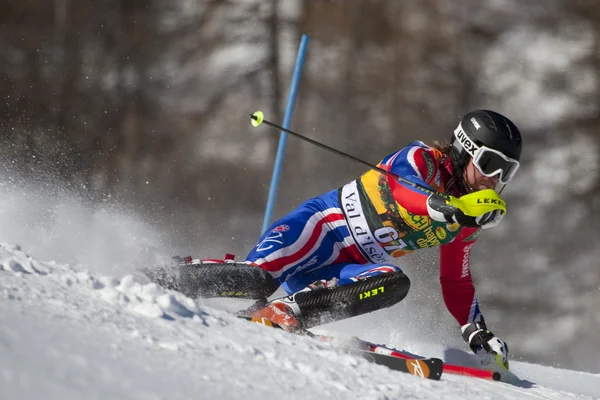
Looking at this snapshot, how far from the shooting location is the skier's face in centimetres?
375

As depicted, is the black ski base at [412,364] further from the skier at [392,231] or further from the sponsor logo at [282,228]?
the sponsor logo at [282,228]

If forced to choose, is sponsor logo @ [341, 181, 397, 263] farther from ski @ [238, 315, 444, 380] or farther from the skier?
ski @ [238, 315, 444, 380]

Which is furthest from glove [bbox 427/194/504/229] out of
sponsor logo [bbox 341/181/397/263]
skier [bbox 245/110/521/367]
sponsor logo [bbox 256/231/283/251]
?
sponsor logo [bbox 256/231/283/251]

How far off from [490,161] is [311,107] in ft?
24.8

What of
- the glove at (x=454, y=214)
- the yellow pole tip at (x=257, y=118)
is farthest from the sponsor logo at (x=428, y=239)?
the yellow pole tip at (x=257, y=118)

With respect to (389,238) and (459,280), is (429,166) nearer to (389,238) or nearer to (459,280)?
(389,238)

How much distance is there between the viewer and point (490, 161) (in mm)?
3682

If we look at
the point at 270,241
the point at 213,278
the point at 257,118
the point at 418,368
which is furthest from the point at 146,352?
the point at 270,241

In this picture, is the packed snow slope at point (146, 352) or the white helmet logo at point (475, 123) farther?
the white helmet logo at point (475, 123)

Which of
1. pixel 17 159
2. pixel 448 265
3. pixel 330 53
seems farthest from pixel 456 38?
pixel 448 265

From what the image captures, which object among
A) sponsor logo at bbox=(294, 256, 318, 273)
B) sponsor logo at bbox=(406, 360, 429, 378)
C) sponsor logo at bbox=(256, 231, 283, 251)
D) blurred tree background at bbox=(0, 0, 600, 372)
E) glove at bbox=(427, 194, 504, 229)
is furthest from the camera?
blurred tree background at bbox=(0, 0, 600, 372)

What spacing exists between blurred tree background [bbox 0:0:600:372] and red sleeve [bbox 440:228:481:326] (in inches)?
237

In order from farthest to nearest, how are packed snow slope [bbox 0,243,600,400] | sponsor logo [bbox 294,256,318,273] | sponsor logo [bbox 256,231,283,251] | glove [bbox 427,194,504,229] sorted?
1. sponsor logo [bbox 294,256,318,273]
2. sponsor logo [bbox 256,231,283,251]
3. glove [bbox 427,194,504,229]
4. packed snow slope [bbox 0,243,600,400]

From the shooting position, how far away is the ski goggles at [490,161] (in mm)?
3670
